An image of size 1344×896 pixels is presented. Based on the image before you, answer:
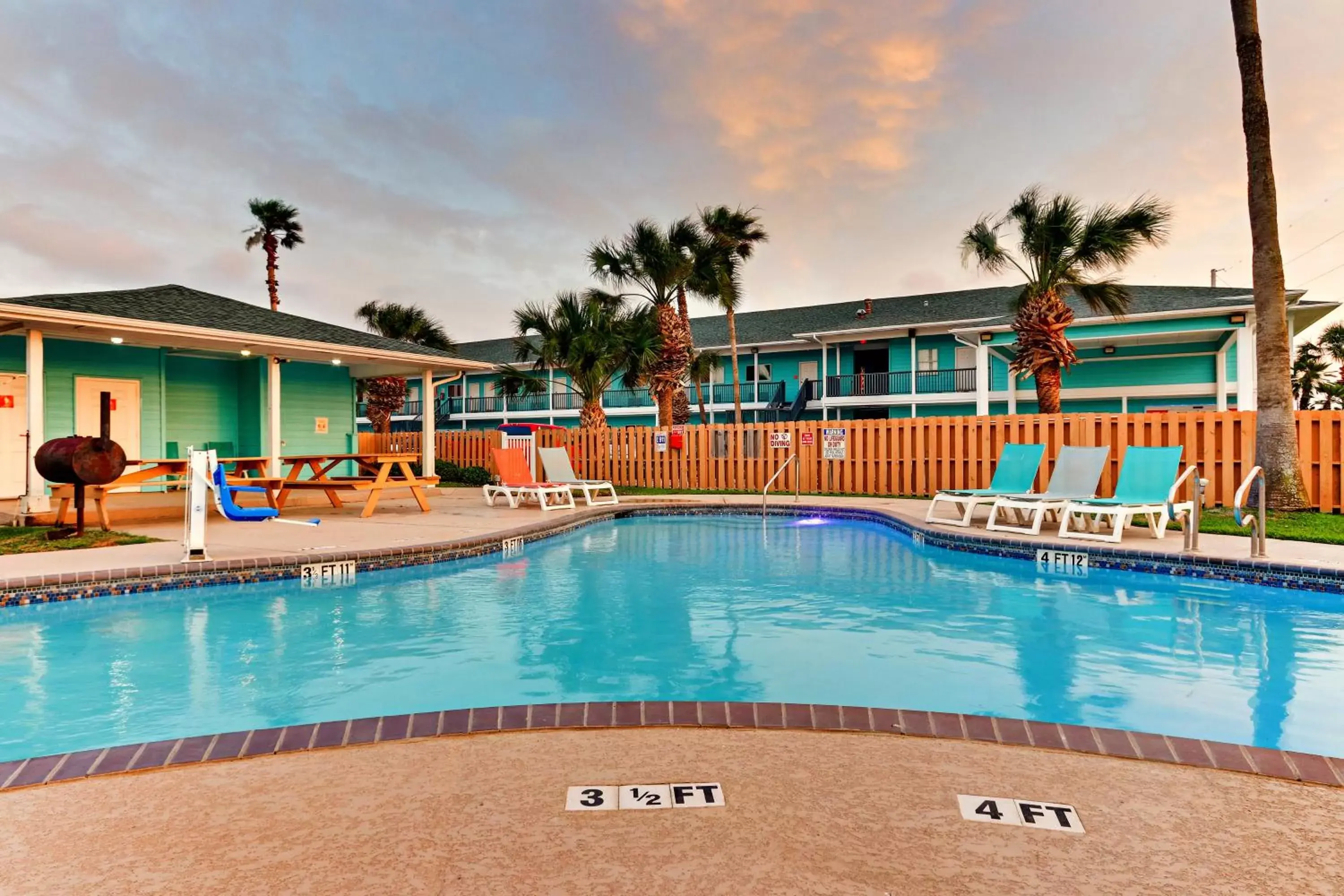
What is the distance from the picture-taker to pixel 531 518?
1125cm

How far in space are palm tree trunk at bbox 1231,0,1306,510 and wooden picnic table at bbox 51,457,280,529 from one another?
13.9 meters

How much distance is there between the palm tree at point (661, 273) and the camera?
19875 mm

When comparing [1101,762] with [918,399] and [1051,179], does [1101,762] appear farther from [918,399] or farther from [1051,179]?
[918,399]

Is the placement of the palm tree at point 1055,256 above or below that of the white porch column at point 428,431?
above

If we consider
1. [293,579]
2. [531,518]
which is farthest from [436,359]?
[293,579]

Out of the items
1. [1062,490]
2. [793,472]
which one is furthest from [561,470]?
[1062,490]

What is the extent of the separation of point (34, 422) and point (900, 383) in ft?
79.9

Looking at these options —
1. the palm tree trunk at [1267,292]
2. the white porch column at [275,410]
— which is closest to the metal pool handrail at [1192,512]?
the palm tree trunk at [1267,292]

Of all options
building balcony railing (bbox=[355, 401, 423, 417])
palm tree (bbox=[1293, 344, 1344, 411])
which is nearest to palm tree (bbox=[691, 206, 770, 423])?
building balcony railing (bbox=[355, 401, 423, 417])

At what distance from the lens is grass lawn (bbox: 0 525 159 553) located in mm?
8055

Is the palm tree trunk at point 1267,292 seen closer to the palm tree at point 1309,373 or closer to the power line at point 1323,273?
the power line at point 1323,273

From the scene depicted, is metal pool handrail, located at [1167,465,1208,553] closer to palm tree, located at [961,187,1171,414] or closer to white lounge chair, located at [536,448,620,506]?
palm tree, located at [961,187,1171,414]

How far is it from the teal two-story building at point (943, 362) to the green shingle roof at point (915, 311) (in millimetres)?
73

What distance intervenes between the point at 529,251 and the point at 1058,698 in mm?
20942
